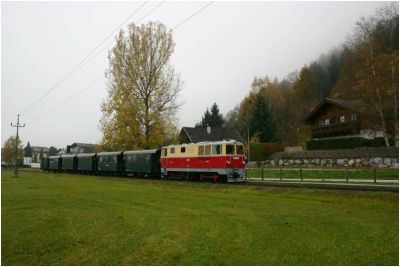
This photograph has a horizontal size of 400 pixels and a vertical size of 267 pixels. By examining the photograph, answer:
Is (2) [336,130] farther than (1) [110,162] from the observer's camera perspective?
Yes

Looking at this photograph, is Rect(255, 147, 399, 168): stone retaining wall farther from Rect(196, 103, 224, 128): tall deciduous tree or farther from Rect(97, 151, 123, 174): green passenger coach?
Rect(196, 103, 224, 128): tall deciduous tree

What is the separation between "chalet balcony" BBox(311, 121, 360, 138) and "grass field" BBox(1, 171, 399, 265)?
3009 centimetres

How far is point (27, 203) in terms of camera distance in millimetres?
17188

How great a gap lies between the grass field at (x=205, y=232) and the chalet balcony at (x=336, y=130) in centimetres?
3009

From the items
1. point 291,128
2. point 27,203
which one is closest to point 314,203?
point 27,203

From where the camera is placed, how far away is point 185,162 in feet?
101

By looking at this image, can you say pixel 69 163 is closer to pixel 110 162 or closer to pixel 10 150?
pixel 110 162

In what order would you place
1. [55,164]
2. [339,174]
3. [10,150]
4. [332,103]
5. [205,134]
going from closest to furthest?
1. [339,174]
2. [332,103]
3. [205,134]
4. [55,164]
5. [10,150]

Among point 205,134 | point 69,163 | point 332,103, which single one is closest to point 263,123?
point 205,134

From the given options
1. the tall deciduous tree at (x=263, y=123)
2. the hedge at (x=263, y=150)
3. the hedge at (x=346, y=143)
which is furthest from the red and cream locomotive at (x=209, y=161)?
the tall deciduous tree at (x=263, y=123)

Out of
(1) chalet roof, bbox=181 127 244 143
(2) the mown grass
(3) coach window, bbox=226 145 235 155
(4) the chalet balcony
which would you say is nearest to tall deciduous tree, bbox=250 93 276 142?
(1) chalet roof, bbox=181 127 244 143

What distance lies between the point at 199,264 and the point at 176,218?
487 cm

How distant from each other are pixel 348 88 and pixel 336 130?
290 inches

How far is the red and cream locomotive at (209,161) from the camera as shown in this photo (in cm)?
2717
